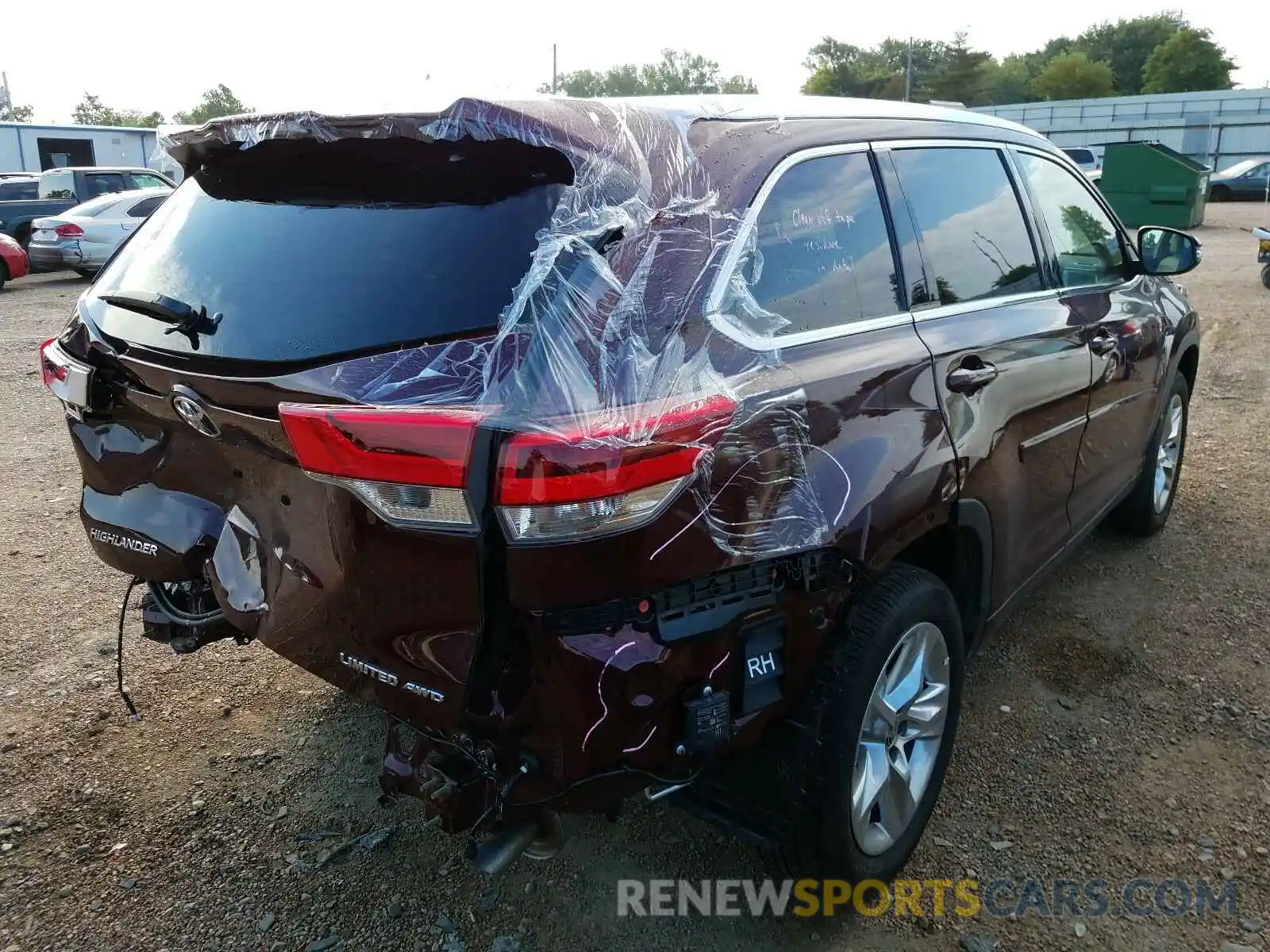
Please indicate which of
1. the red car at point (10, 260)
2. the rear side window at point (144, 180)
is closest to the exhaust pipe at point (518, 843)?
the red car at point (10, 260)

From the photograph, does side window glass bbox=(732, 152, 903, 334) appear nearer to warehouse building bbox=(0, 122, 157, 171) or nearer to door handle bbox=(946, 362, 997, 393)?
door handle bbox=(946, 362, 997, 393)

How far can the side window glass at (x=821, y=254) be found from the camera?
6.86 feet

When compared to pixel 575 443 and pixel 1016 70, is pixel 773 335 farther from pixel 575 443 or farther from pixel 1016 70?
pixel 1016 70

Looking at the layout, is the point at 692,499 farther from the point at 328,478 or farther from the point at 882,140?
the point at 882,140

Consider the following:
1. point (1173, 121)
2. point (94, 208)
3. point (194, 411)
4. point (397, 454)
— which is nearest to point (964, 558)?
point (397, 454)

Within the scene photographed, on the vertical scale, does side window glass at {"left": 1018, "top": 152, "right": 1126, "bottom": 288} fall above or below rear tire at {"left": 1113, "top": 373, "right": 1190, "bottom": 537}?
above

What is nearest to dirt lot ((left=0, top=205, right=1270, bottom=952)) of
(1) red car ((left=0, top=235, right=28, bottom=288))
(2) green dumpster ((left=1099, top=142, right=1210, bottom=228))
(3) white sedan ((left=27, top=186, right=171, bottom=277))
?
(3) white sedan ((left=27, top=186, right=171, bottom=277))

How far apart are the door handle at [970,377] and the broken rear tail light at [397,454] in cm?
136

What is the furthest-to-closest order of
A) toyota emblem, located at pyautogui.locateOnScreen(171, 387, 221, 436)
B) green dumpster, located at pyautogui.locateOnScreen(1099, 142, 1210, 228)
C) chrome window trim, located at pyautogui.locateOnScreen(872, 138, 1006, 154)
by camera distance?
green dumpster, located at pyautogui.locateOnScreen(1099, 142, 1210, 228) → chrome window trim, located at pyautogui.locateOnScreen(872, 138, 1006, 154) → toyota emblem, located at pyautogui.locateOnScreen(171, 387, 221, 436)

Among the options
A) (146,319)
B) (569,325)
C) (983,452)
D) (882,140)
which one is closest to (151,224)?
(146,319)

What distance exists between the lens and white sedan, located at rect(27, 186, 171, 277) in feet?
47.8

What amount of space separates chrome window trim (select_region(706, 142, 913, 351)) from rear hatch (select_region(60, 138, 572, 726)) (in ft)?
1.24

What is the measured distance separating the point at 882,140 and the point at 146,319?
6.32 feet

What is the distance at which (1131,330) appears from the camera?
3674mm
